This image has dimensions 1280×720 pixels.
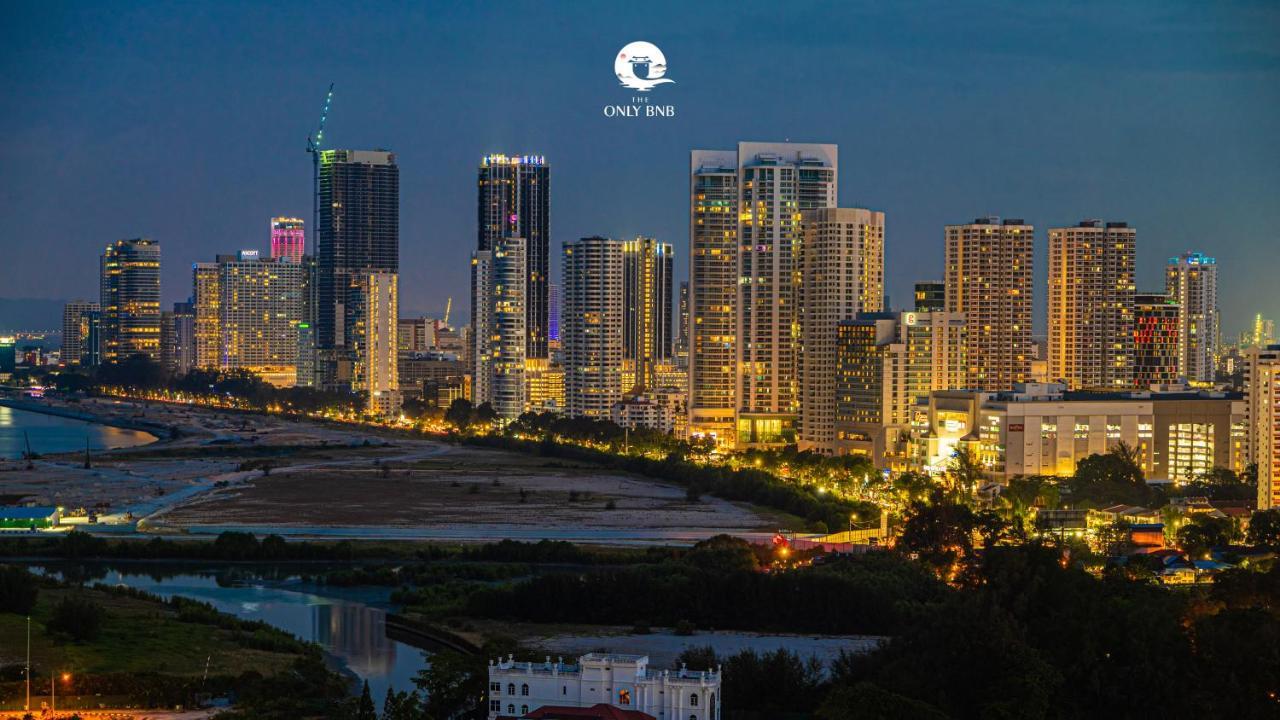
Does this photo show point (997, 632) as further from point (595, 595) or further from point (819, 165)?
point (819, 165)

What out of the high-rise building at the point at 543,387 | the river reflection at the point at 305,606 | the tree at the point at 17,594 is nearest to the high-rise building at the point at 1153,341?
the high-rise building at the point at 543,387

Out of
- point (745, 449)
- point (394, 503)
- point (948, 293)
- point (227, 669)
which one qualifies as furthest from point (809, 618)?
point (948, 293)

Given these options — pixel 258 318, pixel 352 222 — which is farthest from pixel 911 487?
pixel 258 318

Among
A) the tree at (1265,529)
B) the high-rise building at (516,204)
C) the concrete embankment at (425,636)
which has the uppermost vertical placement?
the high-rise building at (516,204)

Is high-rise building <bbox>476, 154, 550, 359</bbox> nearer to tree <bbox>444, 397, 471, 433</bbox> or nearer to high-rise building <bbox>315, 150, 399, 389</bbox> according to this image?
tree <bbox>444, 397, 471, 433</bbox>

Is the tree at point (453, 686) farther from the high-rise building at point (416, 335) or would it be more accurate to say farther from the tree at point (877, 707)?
Answer: the high-rise building at point (416, 335)
